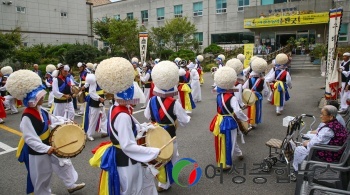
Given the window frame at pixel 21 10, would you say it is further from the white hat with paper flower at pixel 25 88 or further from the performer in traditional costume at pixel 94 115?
the white hat with paper flower at pixel 25 88

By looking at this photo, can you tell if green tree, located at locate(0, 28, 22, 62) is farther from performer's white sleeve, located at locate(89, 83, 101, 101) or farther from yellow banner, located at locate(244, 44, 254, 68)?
yellow banner, located at locate(244, 44, 254, 68)

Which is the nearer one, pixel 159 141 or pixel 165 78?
pixel 159 141

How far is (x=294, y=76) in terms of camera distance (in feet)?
62.0

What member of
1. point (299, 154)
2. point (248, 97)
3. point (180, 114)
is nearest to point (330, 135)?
point (299, 154)

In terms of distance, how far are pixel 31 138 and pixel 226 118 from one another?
3166mm

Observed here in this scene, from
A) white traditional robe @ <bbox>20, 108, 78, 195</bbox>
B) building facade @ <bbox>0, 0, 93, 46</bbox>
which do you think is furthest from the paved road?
building facade @ <bbox>0, 0, 93, 46</bbox>

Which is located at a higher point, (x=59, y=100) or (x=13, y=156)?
(x=59, y=100)

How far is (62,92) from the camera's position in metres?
7.64

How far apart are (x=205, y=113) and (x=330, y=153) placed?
617cm

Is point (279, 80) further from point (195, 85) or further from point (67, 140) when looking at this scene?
point (67, 140)

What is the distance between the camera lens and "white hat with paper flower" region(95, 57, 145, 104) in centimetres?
316

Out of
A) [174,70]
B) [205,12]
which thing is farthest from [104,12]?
[174,70]

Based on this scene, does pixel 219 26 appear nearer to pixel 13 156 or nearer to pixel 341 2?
pixel 341 2

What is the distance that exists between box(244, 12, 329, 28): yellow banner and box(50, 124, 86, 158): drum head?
2652cm
